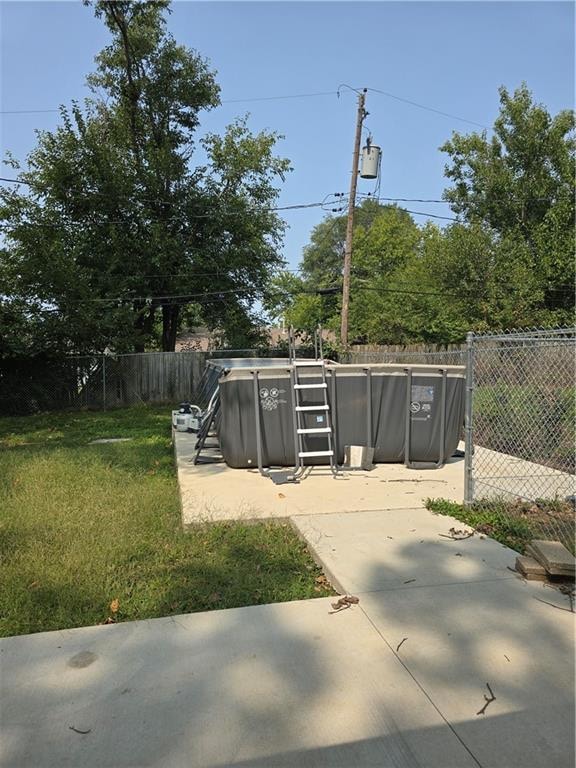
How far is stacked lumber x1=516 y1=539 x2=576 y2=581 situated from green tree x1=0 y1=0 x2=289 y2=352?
15602 millimetres

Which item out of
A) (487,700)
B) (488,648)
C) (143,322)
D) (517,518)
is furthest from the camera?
(143,322)

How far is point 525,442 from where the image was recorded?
8.20m

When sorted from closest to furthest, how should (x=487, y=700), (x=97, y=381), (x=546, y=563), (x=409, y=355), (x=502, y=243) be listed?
(x=487, y=700) < (x=546, y=563) < (x=409, y=355) < (x=97, y=381) < (x=502, y=243)

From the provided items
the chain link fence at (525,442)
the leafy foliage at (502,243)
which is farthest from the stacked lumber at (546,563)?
the leafy foliage at (502,243)

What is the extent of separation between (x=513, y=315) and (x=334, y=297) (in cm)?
1635

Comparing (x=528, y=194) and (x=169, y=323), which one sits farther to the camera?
(x=169, y=323)

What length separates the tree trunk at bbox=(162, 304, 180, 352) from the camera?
22.0 m

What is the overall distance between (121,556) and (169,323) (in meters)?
19.1

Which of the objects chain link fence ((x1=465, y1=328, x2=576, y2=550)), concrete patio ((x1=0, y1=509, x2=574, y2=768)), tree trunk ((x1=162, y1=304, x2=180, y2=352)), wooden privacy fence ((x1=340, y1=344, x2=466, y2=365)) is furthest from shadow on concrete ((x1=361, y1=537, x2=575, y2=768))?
tree trunk ((x1=162, y1=304, x2=180, y2=352))

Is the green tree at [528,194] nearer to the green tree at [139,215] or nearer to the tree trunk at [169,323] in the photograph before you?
the green tree at [139,215]

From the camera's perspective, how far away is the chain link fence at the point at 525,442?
16.8 ft

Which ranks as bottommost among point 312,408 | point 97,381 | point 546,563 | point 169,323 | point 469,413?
point 97,381

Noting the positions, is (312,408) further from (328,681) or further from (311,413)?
(328,681)

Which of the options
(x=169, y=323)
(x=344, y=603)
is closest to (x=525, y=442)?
(x=344, y=603)
